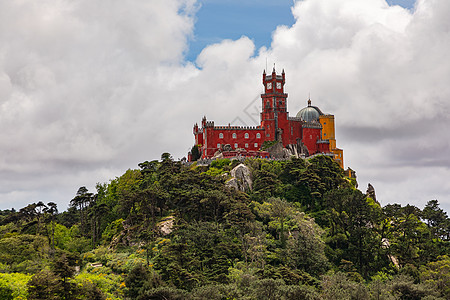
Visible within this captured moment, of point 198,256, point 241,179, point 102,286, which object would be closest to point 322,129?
point 241,179

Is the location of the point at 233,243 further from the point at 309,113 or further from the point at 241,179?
the point at 309,113

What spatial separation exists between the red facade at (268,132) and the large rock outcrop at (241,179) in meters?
13.5

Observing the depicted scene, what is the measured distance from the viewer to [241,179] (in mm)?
91125

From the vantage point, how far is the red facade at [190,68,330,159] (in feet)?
358

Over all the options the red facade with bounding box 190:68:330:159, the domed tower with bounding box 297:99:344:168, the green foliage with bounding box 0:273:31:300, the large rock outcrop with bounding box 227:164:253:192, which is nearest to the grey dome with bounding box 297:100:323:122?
the domed tower with bounding box 297:99:344:168

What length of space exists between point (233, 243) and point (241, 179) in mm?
21472

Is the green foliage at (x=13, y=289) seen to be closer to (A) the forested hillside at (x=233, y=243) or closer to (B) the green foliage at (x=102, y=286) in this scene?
(A) the forested hillside at (x=233, y=243)

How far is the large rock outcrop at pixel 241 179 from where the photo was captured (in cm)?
8958

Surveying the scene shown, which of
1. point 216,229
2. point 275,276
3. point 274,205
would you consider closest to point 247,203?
point 274,205

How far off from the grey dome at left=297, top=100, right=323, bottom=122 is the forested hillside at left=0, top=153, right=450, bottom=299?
22.1 meters

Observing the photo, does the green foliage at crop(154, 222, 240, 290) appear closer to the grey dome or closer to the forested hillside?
the forested hillside

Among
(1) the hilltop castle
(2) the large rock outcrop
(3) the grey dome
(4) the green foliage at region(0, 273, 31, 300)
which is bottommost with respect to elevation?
(4) the green foliage at region(0, 273, 31, 300)

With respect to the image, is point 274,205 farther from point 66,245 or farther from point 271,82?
point 271,82

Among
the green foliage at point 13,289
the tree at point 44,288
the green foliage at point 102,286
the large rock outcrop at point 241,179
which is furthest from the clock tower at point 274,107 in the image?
the tree at point 44,288
